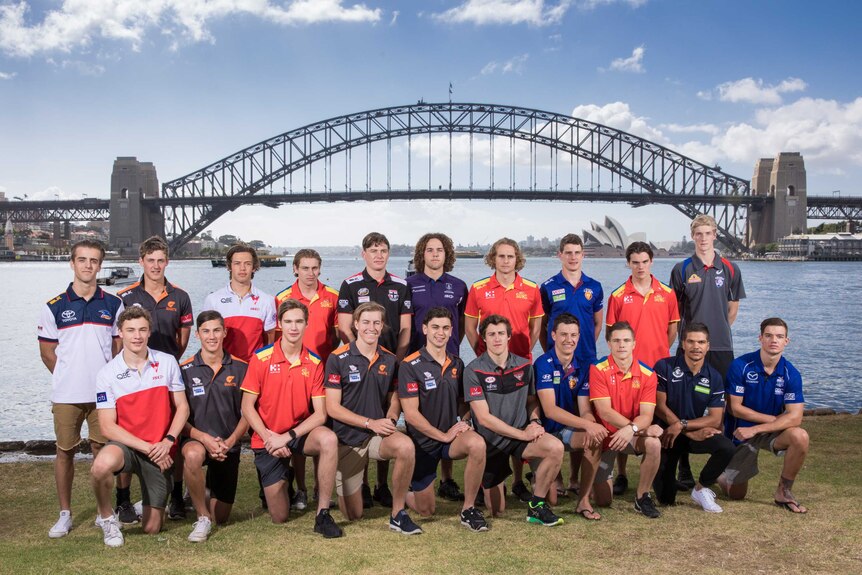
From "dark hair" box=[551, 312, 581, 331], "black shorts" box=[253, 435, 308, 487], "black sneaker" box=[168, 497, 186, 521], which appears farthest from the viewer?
"dark hair" box=[551, 312, 581, 331]

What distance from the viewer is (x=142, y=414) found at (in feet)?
14.8

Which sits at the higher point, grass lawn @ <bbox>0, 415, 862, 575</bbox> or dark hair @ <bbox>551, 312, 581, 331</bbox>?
dark hair @ <bbox>551, 312, 581, 331</bbox>

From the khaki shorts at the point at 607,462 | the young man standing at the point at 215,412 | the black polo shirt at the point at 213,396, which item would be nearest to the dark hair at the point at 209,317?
the young man standing at the point at 215,412

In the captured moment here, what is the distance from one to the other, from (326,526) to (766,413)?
3096 mm

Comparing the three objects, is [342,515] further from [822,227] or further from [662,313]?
[822,227]

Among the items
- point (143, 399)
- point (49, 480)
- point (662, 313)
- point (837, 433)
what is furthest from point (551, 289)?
point (49, 480)

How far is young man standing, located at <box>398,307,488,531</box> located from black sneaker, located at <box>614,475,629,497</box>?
130cm

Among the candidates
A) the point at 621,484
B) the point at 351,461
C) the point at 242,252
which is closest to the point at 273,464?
the point at 351,461

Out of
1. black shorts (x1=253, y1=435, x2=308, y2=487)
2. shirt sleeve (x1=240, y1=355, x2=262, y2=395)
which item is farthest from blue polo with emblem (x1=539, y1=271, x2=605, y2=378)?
shirt sleeve (x1=240, y1=355, x2=262, y2=395)

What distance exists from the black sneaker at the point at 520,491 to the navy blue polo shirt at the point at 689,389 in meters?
1.06

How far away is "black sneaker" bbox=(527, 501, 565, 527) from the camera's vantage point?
14.7 ft

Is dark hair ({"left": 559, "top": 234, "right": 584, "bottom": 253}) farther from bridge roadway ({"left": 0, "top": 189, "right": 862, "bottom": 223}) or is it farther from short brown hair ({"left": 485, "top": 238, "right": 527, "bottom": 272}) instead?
bridge roadway ({"left": 0, "top": 189, "right": 862, "bottom": 223})

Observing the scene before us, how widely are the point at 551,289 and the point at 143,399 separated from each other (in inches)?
122

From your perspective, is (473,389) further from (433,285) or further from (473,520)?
(433,285)
